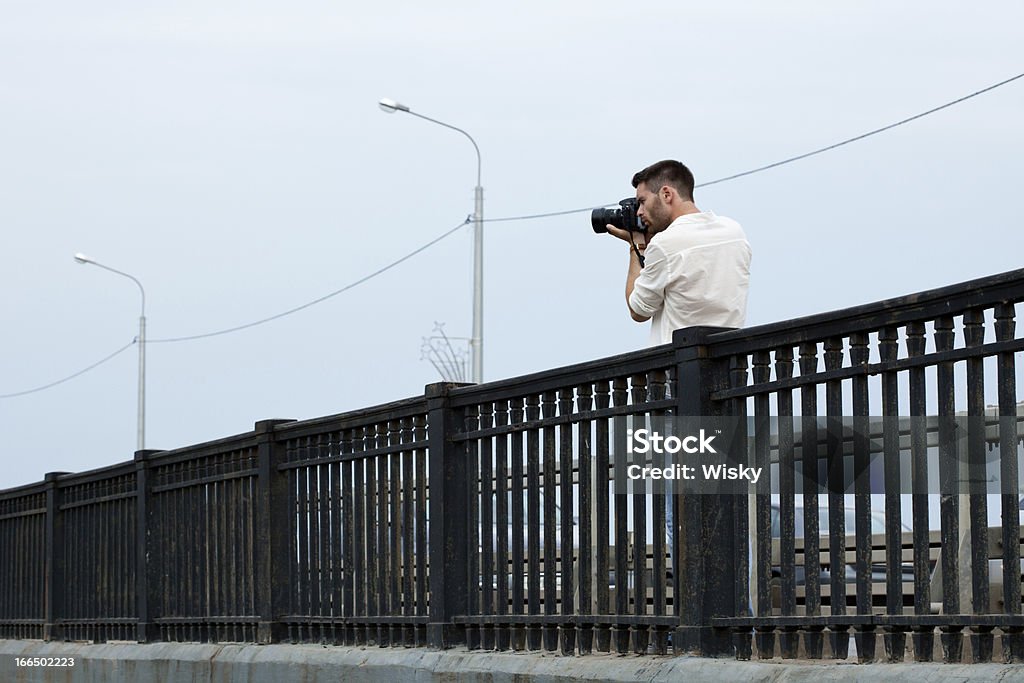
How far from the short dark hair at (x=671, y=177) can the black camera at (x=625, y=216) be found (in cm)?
12

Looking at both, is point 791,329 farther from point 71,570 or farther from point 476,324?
point 476,324

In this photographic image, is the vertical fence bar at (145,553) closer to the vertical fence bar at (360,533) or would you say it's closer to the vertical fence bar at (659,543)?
A: the vertical fence bar at (360,533)

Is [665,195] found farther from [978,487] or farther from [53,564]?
[53,564]

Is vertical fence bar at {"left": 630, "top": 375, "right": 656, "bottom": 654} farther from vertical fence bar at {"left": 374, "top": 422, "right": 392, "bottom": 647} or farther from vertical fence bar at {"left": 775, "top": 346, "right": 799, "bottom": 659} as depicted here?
vertical fence bar at {"left": 374, "top": 422, "right": 392, "bottom": 647}

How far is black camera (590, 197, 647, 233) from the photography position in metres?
7.12

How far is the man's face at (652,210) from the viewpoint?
23.0ft

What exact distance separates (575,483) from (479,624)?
35.9 inches

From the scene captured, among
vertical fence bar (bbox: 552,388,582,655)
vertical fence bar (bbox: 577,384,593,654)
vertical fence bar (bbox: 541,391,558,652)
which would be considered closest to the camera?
vertical fence bar (bbox: 577,384,593,654)

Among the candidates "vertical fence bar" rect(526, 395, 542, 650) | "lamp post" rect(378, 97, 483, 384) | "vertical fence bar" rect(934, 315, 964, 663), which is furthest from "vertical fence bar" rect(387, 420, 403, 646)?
"lamp post" rect(378, 97, 483, 384)

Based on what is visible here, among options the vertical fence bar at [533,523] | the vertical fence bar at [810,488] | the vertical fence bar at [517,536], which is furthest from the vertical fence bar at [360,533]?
the vertical fence bar at [810,488]

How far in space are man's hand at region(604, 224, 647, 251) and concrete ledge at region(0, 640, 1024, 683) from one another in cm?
177

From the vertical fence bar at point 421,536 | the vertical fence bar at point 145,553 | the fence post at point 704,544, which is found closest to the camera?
the fence post at point 704,544

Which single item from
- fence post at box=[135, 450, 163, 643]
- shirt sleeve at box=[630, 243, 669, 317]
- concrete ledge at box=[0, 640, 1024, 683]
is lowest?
concrete ledge at box=[0, 640, 1024, 683]

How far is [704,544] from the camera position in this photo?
18.9 feet
